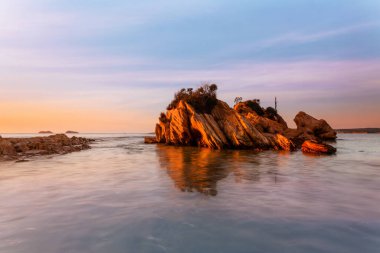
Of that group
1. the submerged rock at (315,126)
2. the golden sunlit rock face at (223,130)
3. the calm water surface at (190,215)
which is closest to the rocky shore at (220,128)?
the golden sunlit rock face at (223,130)

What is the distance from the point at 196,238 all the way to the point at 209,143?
37074mm

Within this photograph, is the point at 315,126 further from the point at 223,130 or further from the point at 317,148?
the point at 317,148

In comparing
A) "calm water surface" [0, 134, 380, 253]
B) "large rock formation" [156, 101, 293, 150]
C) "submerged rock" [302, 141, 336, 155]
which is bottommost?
"calm water surface" [0, 134, 380, 253]

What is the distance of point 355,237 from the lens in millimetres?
6895

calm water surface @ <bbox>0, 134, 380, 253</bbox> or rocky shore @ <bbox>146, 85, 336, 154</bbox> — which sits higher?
rocky shore @ <bbox>146, 85, 336, 154</bbox>

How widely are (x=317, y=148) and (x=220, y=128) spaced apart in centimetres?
1612

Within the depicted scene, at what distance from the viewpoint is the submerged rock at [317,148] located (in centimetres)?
3372

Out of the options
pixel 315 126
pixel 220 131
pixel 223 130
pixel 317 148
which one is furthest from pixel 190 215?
pixel 315 126

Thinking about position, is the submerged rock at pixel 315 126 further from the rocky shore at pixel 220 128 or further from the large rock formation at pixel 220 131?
the large rock formation at pixel 220 131

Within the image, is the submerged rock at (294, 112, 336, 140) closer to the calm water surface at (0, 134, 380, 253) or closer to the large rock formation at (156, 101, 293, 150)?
the large rock formation at (156, 101, 293, 150)

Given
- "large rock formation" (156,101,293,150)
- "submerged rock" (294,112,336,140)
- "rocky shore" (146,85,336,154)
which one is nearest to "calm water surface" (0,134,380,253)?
"rocky shore" (146,85,336,154)

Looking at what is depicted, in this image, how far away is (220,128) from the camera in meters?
46.7

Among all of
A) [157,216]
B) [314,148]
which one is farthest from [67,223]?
[314,148]

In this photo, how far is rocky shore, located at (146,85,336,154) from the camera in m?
42.6
